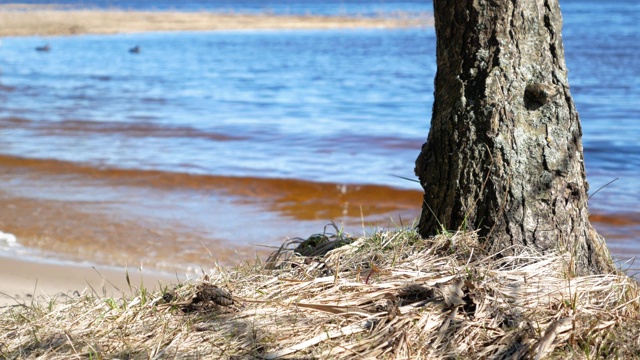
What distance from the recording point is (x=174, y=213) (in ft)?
25.6

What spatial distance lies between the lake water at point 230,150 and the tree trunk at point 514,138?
176 cm

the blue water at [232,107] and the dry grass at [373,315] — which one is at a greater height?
the dry grass at [373,315]

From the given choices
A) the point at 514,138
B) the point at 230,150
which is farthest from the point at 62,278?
the point at 230,150

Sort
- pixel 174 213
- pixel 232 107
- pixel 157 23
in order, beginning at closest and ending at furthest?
pixel 174 213 → pixel 232 107 → pixel 157 23

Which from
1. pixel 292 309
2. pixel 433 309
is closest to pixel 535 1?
pixel 433 309

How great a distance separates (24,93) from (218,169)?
467 inches

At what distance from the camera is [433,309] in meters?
2.86

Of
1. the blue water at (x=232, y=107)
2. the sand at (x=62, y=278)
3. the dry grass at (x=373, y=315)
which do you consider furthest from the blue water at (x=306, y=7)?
the dry grass at (x=373, y=315)

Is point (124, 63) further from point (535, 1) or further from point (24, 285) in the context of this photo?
point (535, 1)

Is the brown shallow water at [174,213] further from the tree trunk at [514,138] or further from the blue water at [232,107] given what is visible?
the tree trunk at [514,138]

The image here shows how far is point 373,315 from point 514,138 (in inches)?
42.0

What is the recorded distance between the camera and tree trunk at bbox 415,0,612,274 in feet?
10.9

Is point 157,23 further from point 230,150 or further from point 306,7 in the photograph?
point 230,150

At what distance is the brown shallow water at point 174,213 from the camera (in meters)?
6.48
